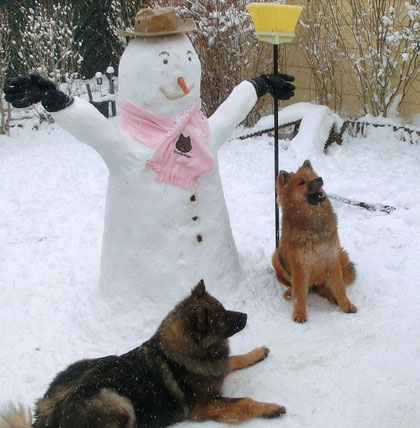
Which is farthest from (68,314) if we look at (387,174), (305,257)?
(387,174)

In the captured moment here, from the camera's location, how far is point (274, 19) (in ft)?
13.3

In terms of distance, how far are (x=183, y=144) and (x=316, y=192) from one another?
1022 millimetres

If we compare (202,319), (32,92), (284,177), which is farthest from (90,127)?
(202,319)

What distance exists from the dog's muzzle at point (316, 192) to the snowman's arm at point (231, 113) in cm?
88

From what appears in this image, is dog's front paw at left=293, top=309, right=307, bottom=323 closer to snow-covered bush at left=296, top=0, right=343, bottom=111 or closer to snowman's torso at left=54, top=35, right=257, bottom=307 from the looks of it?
snowman's torso at left=54, top=35, right=257, bottom=307

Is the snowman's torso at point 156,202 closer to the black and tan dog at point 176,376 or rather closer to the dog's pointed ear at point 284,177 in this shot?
the dog's pointed ear at point 284,177

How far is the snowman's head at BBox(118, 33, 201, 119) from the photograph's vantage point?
3637 mm

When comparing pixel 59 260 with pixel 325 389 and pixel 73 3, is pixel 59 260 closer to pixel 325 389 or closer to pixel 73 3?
pixel 325 389

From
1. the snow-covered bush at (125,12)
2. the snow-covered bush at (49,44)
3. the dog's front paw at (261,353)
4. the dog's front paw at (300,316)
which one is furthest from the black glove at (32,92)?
the snow-covered bush at (125,12)

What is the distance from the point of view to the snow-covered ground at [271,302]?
3.21m

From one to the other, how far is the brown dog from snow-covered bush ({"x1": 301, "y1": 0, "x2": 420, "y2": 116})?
12.6 feet

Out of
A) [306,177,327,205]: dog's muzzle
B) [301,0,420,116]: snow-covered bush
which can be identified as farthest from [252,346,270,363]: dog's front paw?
[301,0,420,116]: snow-covered bush

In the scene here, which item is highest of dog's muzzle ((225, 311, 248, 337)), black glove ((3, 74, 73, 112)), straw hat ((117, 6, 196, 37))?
straw hat ((117, 6, 196, 37))

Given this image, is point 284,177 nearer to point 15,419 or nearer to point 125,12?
point 15,419
